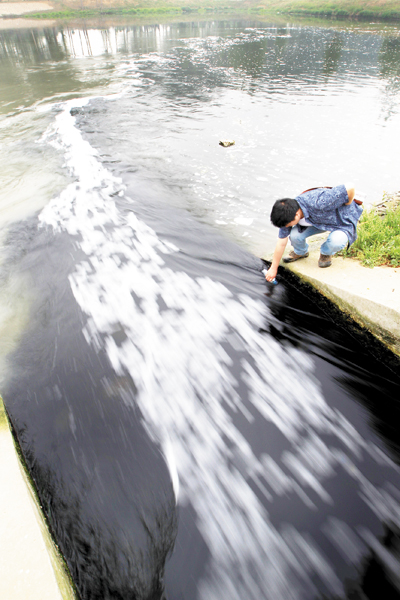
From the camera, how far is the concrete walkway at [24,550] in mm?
1709

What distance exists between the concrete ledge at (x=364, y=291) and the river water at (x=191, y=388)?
0.26 meters

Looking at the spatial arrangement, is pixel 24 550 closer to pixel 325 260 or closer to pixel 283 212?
pixel 283 212

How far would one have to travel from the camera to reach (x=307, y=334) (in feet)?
12.5

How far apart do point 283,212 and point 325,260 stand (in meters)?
0.94

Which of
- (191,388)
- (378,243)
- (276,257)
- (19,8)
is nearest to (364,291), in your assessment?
(378,243)

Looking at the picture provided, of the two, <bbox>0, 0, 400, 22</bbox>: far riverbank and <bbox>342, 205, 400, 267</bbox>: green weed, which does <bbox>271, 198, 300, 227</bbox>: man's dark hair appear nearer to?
<bbox>342, 205, 400, 267</bbox>: green weed

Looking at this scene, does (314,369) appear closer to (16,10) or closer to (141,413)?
(141,413)

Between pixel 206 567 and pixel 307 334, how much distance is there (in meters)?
2.48

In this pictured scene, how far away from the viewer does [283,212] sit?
363 cm

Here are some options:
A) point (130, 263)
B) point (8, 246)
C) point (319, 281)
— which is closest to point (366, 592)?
point (319, 281)

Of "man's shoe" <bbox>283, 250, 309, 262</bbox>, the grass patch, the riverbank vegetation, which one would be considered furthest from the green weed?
the riverbank vegetation

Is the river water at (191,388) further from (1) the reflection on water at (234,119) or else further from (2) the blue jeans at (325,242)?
(2) the blue jeans at (325,242)

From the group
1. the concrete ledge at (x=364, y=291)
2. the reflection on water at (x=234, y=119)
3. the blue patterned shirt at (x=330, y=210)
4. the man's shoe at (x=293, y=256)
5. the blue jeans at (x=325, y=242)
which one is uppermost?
the blue patterned shirt at (x=330, y=210)

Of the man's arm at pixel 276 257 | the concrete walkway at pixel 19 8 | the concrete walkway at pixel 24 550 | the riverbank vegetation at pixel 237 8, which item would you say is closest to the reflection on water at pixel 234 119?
the man's arm at pixel 276 257
